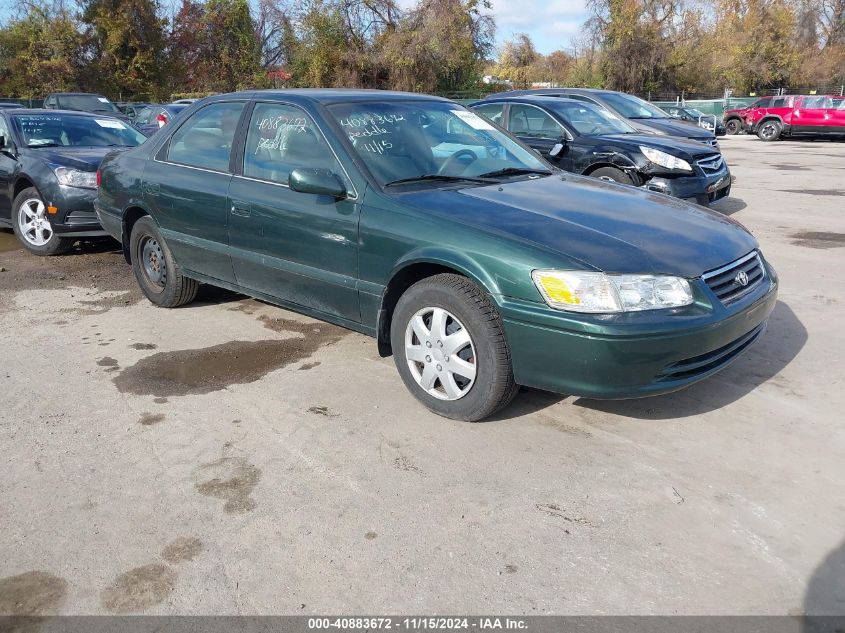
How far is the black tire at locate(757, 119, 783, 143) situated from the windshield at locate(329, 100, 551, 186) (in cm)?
2426

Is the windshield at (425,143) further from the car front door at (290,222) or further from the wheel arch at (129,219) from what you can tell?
the wheel arch at (129,219)

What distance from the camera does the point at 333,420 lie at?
386 cm

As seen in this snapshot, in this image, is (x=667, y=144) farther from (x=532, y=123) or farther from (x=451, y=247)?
(x=451, y=247)

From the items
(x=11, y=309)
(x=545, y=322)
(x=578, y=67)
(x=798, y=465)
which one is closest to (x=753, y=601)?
(x=798, y=465)

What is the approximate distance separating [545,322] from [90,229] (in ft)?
18.9

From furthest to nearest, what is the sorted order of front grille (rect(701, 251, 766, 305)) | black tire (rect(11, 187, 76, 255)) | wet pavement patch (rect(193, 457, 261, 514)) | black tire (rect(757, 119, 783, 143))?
black tire (rect(757, 119, 783, 143)) < black tire (rect(11, 187, 76, 255)) < front grille (rect(701, 251, 766, 305)) < wet pavement patch (rect(193, 457, 261, 514))

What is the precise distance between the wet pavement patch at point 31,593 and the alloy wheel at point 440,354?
190cm

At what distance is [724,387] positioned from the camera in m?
4.16

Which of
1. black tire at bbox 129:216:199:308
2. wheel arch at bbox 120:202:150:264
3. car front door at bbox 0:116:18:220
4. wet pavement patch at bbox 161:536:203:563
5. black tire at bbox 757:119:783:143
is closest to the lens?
wet pavement patch at bbox 161:536:203:563

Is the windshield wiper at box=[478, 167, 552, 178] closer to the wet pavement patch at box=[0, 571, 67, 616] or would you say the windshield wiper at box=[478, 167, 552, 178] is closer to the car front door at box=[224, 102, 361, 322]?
the car front door at box=[224, 102, 361, 322]

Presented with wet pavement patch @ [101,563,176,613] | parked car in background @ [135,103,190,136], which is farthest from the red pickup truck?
wet pavement patch @ [101,563,176,613]

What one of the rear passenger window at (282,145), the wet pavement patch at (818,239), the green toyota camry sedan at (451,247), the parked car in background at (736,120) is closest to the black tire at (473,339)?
the green toyota camry sedan at (451,247)

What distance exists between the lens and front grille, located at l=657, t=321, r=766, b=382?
3434 millimetres

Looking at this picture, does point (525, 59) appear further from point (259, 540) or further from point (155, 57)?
point (259, 540)
